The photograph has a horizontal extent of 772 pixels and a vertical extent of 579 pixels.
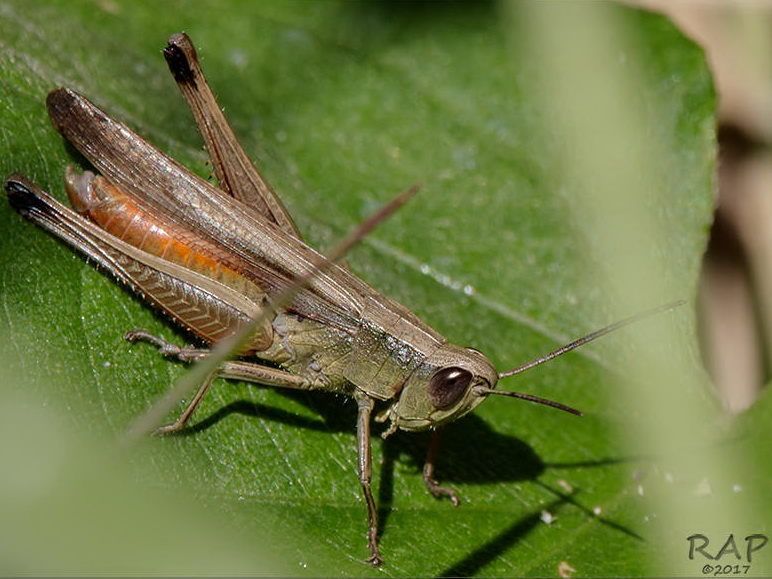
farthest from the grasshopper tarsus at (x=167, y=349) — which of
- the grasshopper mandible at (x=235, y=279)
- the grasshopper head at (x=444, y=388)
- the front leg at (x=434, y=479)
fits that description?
the front leg at (x=434, y=479)

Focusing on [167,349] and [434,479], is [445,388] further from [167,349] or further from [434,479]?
[167,349]

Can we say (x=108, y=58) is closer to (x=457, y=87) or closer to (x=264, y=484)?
(x=457, y=87)

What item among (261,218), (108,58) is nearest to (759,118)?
(261,218)

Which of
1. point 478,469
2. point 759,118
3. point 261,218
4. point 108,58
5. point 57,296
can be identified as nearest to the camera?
point 57,296

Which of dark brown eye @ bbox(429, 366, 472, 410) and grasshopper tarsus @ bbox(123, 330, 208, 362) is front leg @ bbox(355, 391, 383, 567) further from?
grasshopper tarsus @ bbox(123, 330, 208, 362)

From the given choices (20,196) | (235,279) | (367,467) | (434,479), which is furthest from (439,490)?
(20,196)

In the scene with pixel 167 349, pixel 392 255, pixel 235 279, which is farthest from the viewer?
pixel 392 255
